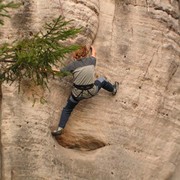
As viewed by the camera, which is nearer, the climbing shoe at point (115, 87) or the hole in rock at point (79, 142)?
the hole in rock at point (79, 142)

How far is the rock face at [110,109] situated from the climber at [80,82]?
263 millimetres

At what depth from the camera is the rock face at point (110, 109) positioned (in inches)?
452

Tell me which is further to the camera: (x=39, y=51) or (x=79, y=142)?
(x=79, y=142)

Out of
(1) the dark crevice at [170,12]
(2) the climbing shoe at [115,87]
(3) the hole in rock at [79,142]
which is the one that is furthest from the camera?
(1) the dark crevice at [170,12]

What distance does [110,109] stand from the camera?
12.2 metres

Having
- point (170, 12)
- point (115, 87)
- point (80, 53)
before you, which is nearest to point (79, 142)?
point (115, 87)

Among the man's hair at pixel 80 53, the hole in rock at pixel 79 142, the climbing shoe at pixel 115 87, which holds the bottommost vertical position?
the hole in rock at pixel 79 142

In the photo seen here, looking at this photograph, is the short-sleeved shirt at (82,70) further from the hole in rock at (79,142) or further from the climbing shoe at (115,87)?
the hole in rock at (79,142)

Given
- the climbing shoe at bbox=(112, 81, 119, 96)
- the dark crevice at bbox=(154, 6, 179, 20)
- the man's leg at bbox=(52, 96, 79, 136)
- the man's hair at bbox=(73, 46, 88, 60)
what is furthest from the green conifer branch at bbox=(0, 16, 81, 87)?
the dark crevice at bbox=(154, 6, 179, 20)

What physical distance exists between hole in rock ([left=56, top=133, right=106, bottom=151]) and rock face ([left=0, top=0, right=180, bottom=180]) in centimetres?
1

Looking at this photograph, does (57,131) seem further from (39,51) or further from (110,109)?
(39,51)

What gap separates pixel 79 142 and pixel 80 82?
119 centimetres

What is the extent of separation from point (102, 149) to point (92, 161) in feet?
1.14

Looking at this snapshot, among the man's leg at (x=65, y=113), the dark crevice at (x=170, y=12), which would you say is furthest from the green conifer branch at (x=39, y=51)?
the dark crevice at (x=170, y=12)
